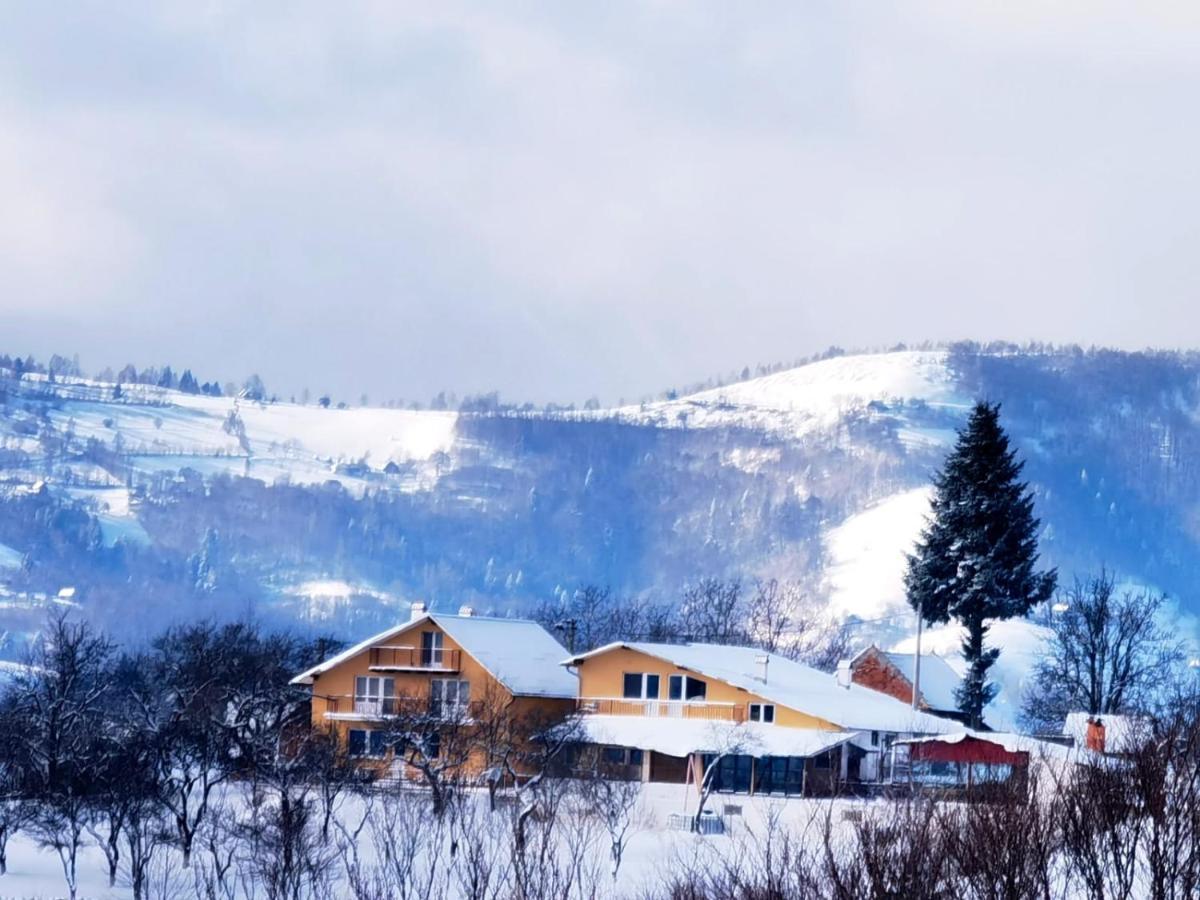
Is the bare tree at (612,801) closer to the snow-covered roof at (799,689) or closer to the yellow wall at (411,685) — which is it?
the snow-covered roof at (799,689)

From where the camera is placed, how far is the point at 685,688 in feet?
276

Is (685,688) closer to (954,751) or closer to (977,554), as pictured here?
(977,554)

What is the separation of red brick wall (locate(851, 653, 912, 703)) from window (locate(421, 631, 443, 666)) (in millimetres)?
28217

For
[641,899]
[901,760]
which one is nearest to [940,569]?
[901,760]

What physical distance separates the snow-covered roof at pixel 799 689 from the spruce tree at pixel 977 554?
380cm

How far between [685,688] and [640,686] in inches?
71.2

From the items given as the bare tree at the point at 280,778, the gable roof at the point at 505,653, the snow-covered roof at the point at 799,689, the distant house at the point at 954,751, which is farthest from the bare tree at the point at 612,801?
the distant house at the point at 954,751

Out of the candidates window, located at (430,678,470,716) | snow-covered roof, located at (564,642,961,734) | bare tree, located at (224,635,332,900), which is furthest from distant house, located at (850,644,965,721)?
bare tree, located at (224,635,332,900)

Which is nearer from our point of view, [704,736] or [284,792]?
[284,792]

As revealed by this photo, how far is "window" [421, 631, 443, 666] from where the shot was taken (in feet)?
293

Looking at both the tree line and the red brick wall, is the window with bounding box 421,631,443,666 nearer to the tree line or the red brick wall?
the tree line

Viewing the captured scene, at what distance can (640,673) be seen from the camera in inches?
3339

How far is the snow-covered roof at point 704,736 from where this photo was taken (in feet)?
254

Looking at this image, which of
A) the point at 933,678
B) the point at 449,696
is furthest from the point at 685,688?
the point at 933,678
